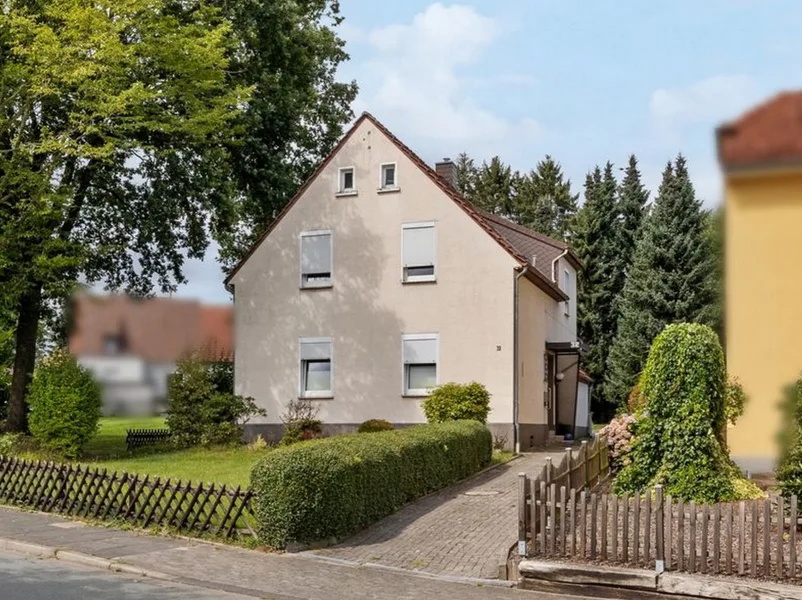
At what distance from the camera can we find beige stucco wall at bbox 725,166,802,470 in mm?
2529

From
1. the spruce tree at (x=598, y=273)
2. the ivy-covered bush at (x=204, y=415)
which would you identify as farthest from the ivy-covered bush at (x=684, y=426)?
the spruce tree at (x=598, y=273)

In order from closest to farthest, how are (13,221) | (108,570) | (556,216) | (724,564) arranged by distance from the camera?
(724,564) → (108,570) → (13,221) → (556,216)

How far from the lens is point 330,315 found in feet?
87.4

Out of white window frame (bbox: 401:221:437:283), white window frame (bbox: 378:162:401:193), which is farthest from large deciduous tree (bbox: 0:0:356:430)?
white window frame (bbox: 401:221:437:283)

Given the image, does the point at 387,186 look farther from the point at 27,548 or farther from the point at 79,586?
the point at 79,586

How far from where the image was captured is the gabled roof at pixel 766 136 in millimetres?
2207

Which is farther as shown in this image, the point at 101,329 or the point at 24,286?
the point at 24,286

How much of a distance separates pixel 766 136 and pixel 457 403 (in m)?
20.7

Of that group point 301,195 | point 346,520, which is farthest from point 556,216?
point 346,520

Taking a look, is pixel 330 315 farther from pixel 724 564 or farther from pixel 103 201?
pixel 724 564

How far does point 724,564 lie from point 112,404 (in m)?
6.30

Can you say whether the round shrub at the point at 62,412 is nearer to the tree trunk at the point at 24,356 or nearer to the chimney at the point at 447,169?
the tree trunk at the point at 24,356

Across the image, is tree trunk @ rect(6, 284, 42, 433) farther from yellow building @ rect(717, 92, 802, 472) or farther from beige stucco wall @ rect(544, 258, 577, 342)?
yellow building @ rect(717, 92, 802, 472)

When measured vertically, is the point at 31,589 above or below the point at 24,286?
below
